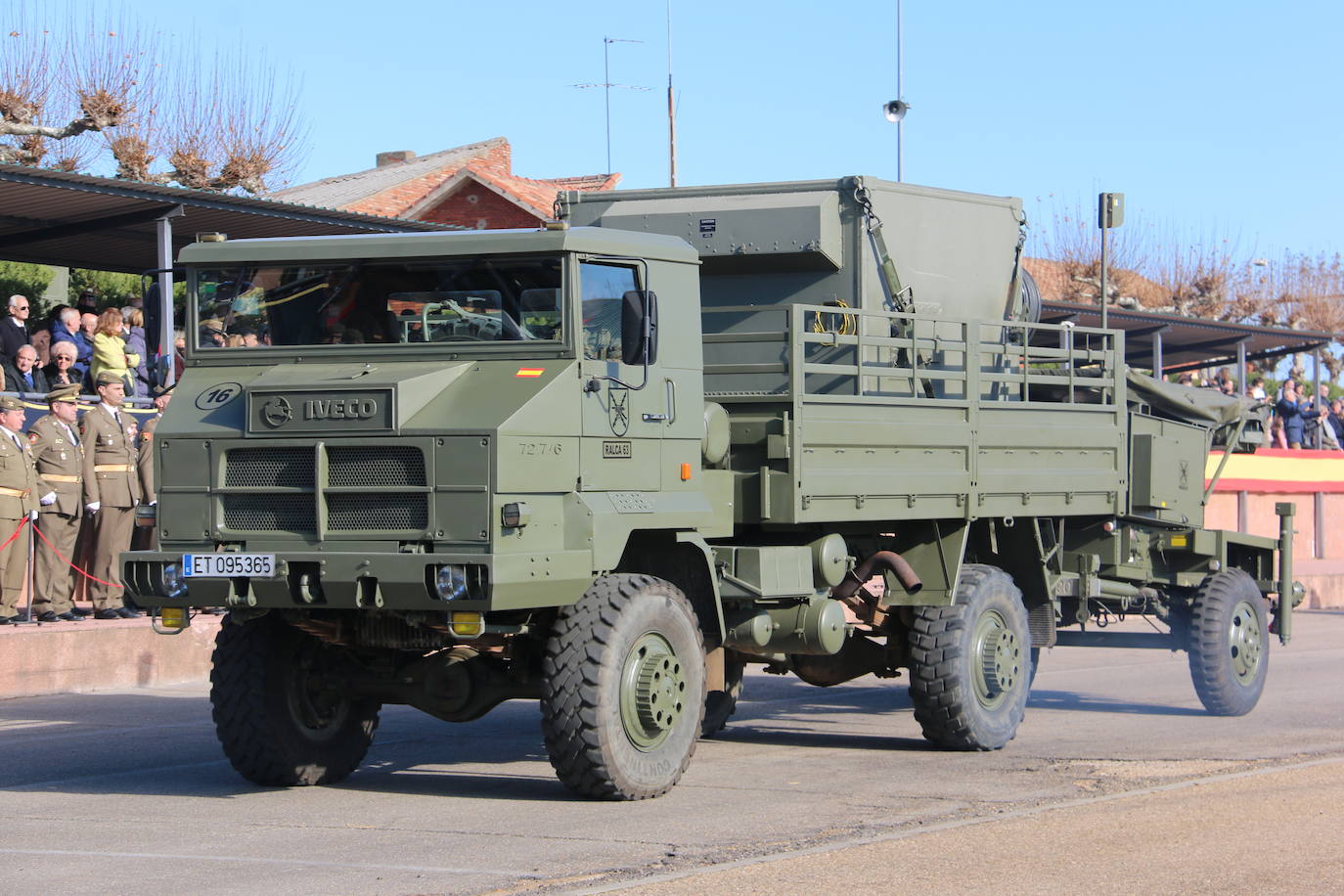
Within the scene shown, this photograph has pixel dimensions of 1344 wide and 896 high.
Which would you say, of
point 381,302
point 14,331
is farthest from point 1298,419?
point 381,302

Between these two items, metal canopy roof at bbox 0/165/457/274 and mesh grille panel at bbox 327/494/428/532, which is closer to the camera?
mesh grille panel at bbox 327/494/428/532

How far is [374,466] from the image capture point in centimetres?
905

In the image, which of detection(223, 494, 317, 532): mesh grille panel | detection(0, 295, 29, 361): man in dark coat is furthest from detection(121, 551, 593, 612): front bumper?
detection(0, 295, 29, 361): man in dark coat

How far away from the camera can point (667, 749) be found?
31.6 feet

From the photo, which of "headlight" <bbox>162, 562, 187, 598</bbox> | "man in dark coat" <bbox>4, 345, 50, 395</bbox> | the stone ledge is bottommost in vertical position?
the stone ledge

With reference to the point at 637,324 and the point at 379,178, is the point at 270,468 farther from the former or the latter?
the point at 379,178

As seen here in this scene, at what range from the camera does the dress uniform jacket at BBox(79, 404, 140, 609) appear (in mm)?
16344

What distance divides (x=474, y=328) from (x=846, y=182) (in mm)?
3630

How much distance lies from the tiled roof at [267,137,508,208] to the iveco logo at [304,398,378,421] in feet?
101

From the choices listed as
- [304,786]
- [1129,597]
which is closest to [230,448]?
[304,786]

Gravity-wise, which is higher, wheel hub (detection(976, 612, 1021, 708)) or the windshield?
the windshield

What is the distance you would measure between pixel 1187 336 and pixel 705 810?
1039 inches

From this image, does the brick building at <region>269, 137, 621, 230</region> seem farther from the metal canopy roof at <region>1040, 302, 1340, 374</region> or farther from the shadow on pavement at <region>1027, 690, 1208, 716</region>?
the shadow on pavement at <region>1027, 690, 1208, 716</region>

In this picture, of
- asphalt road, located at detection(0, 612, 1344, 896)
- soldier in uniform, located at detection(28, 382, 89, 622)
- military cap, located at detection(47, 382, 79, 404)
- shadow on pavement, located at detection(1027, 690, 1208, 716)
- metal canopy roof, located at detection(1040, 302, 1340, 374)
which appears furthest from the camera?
metal canopy roof, located at detection(1040, 302, 1340, 374)
